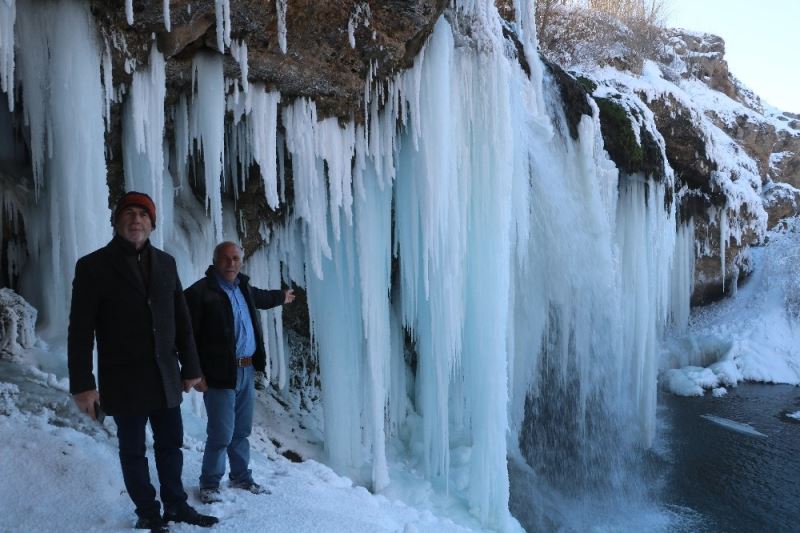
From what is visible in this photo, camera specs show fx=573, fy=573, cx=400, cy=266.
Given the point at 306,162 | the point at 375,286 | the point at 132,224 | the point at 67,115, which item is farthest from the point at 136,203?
the point at 375,286

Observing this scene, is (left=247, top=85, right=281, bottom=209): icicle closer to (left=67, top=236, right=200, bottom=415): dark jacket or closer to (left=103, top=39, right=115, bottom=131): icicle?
(left=103, top=39, right=115, bottom=131): icicle

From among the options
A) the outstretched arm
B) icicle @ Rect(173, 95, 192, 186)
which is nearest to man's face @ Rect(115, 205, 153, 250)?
the outstretched arm

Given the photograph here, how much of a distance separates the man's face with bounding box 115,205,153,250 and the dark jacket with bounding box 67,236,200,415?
30mm

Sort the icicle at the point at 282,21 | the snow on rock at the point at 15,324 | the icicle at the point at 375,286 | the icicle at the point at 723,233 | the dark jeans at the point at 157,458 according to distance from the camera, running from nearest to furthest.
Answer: the dark jeans at the point at 157,458 → the icicle at the point at 282,21 → the snow on rock at the point at 15,324 → the icicle at the point at 375,286 → the icicle at the point at 723,233

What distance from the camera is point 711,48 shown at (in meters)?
19.6

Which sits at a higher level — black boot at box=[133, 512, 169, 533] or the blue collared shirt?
the blue collared shirt

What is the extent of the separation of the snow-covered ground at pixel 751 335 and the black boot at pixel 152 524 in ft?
46.8

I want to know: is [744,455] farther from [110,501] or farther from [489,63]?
[110,501]

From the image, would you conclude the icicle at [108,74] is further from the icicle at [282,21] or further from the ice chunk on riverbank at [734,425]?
the ice chunk on riverbank at [734,425]

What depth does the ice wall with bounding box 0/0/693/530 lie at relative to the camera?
3893mm

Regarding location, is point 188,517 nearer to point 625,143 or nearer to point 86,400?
point 86,400

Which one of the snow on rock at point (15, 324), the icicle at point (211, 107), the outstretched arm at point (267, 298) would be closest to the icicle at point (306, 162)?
the icicle at point (211, 107)

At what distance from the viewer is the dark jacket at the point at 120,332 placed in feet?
8.00

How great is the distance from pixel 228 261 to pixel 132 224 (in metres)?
0.80
